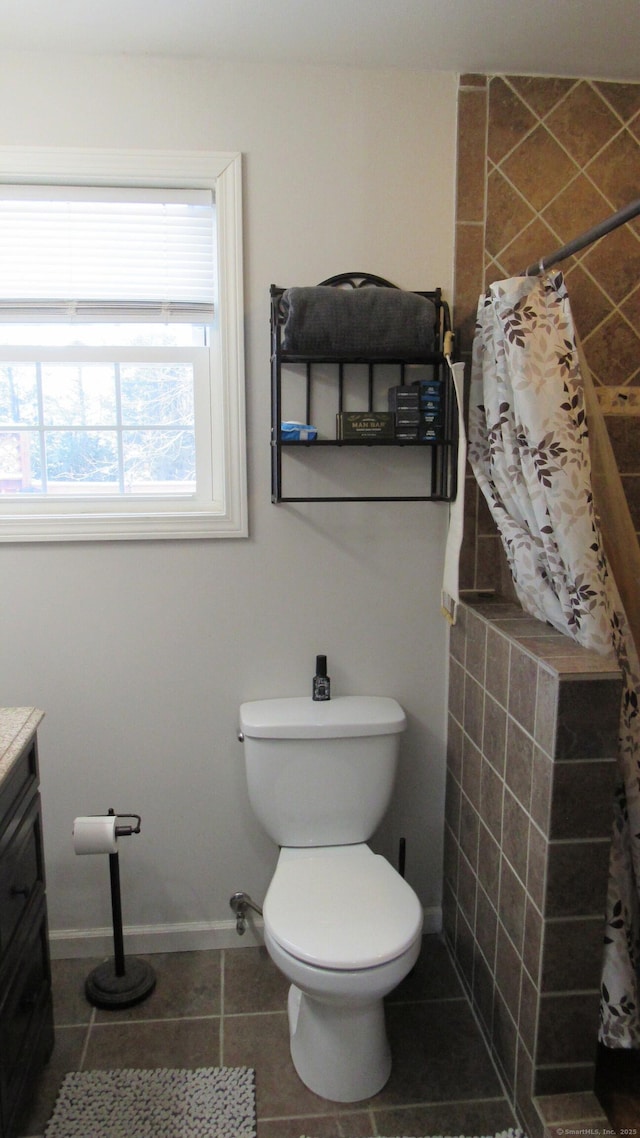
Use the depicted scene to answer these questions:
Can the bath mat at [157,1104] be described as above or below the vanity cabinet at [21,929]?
below

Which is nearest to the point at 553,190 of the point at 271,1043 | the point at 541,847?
the point at 541,847

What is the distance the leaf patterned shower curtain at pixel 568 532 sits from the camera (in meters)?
1.57

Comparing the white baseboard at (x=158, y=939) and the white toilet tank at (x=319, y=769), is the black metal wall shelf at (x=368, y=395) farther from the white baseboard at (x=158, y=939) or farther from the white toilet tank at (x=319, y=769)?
the white baseboard at (x=158, y=939)

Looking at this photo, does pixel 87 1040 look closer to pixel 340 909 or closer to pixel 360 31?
pixel 340 909

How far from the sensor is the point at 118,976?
1.99m

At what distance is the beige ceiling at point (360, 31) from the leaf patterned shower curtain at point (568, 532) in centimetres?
59

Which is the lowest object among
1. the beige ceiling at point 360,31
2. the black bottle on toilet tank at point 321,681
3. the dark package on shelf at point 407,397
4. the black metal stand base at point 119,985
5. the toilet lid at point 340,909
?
the black metal stand base at point 119,985

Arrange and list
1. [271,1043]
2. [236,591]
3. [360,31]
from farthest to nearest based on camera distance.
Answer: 1. [236,591]
2. [271,1043]
3. [360,31]

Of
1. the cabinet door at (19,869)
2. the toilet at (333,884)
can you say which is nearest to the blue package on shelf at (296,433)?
the toilet at (333,884)

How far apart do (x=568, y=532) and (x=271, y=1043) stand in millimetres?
1430

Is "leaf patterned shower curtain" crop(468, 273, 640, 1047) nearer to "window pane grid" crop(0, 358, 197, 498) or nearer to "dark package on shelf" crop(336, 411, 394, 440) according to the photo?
"dark package on shelf" crop(336, 411, 394, 440)

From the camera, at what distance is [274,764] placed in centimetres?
193

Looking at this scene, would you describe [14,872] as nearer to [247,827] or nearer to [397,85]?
[247,827]

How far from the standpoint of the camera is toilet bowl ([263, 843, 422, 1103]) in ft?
4.93
